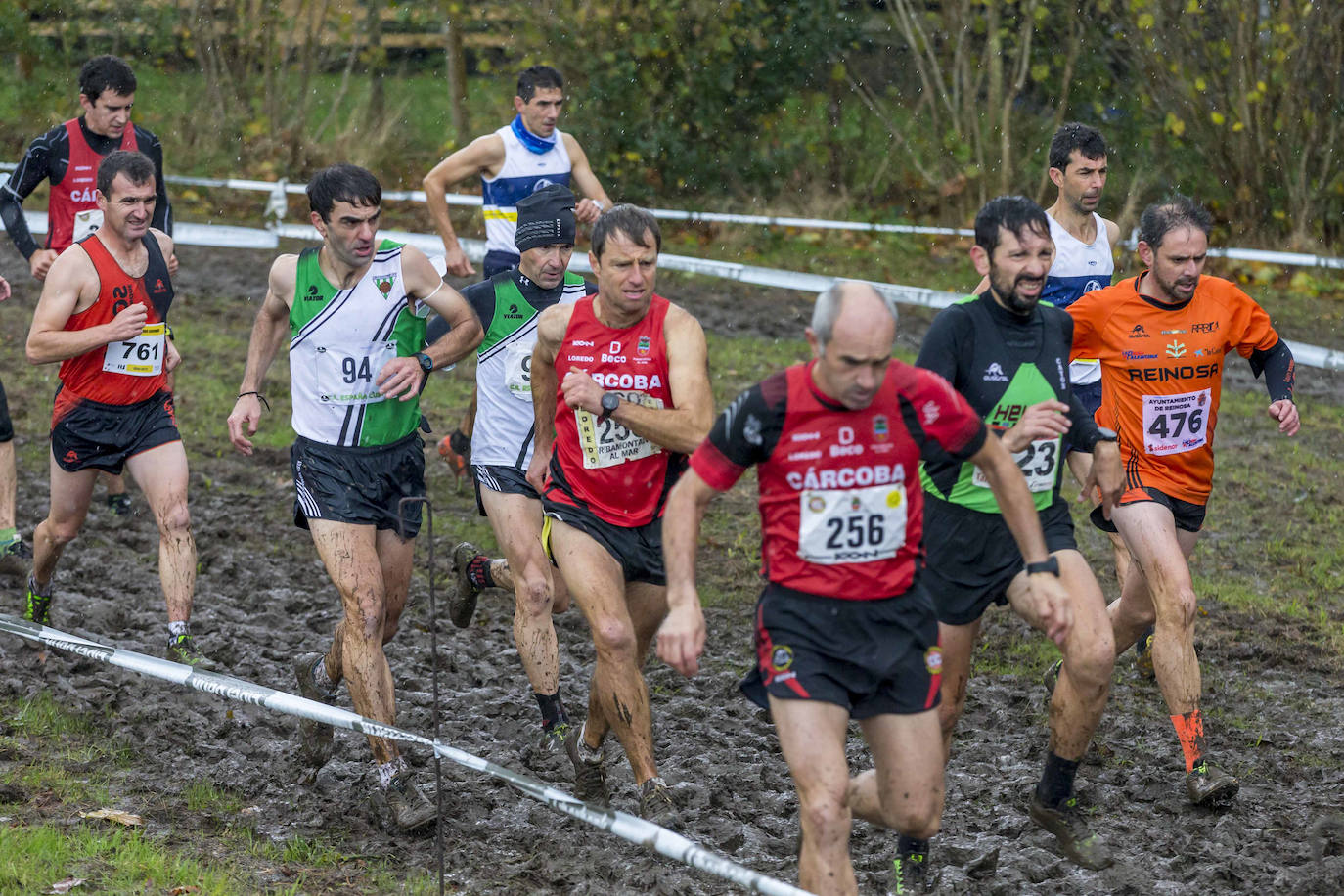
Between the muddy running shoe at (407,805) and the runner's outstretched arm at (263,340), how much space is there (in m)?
1.58

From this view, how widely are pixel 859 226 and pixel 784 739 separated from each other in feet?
43.2

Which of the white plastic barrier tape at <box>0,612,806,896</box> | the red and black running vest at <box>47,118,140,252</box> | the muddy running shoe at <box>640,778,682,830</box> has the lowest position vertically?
the muddy running shoe at <box>640,778,682,830</box>

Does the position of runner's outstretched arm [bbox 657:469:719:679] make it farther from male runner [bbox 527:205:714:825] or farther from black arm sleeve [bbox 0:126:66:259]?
black arm sleeve [bbox 0:126:66:259]

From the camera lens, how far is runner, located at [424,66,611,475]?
33.1 ft

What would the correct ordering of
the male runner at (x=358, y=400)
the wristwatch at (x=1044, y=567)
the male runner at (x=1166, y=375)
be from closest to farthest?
the wristwatch at (x=1044, y=567), the male runner at (x=358, y=400), the male runner at (x=1166, y=375)

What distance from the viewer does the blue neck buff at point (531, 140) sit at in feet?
34.2

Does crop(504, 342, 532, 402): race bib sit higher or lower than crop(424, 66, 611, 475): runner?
lower

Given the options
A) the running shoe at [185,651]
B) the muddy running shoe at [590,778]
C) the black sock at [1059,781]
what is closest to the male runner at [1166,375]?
the black sock at [1059,781]

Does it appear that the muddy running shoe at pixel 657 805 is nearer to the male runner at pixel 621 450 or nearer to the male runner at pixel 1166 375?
the male runner at pixel 621 450

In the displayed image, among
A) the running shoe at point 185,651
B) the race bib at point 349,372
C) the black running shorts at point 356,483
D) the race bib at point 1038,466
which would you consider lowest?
the running shoe at point 185,651

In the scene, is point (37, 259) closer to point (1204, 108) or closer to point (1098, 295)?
point (1098, 295)

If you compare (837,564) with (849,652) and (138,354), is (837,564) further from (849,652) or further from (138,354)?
(138,354)

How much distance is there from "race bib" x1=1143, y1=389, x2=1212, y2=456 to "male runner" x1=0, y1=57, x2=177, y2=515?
6090 mm

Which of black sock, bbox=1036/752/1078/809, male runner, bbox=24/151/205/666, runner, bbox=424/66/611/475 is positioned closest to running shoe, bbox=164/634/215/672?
male runner, bbox=24/151/205/666
